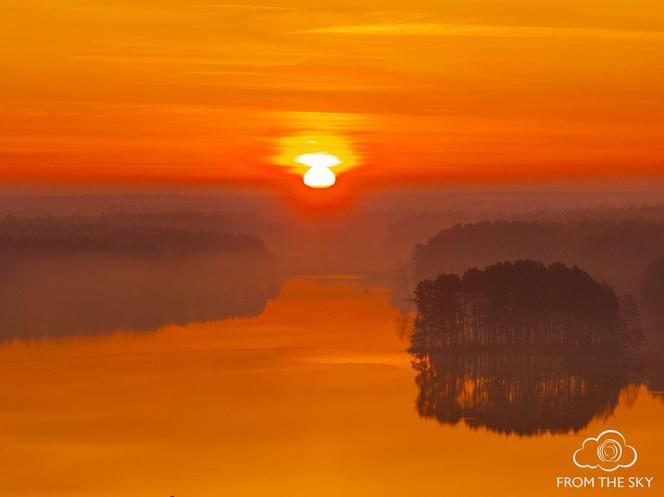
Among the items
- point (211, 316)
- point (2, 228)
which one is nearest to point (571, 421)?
point (211, 316)

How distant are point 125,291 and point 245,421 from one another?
7212cm

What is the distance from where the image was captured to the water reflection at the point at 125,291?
7806 cm

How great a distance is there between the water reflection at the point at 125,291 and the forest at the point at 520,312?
24.9m

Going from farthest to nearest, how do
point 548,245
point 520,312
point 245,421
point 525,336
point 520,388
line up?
1. point 548,245
2. point 520,312
3. point 525,336
4. point 520,388
5. point 245,421

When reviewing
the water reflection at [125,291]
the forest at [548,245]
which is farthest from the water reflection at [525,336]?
the forest at [548,245]

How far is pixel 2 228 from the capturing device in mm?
127375

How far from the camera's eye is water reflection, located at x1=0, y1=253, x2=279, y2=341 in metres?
78.1

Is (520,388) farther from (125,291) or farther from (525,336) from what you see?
(125,291)

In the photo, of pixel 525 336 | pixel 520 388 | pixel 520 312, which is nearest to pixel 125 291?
pixel 520 312

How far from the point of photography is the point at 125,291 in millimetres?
106500

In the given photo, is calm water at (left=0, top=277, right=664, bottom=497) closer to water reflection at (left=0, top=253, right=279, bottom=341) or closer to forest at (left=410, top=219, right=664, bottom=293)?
water reflection at (left=0, top=253, right=279, bottom=341)

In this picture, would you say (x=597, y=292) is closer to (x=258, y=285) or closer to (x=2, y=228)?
(x=258, y=285)

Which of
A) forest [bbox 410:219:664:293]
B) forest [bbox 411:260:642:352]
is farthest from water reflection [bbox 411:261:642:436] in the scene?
forest [bbox 410:219:664:293]

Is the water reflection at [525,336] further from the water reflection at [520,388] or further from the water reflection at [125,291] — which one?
the water reflection at [125,291]
